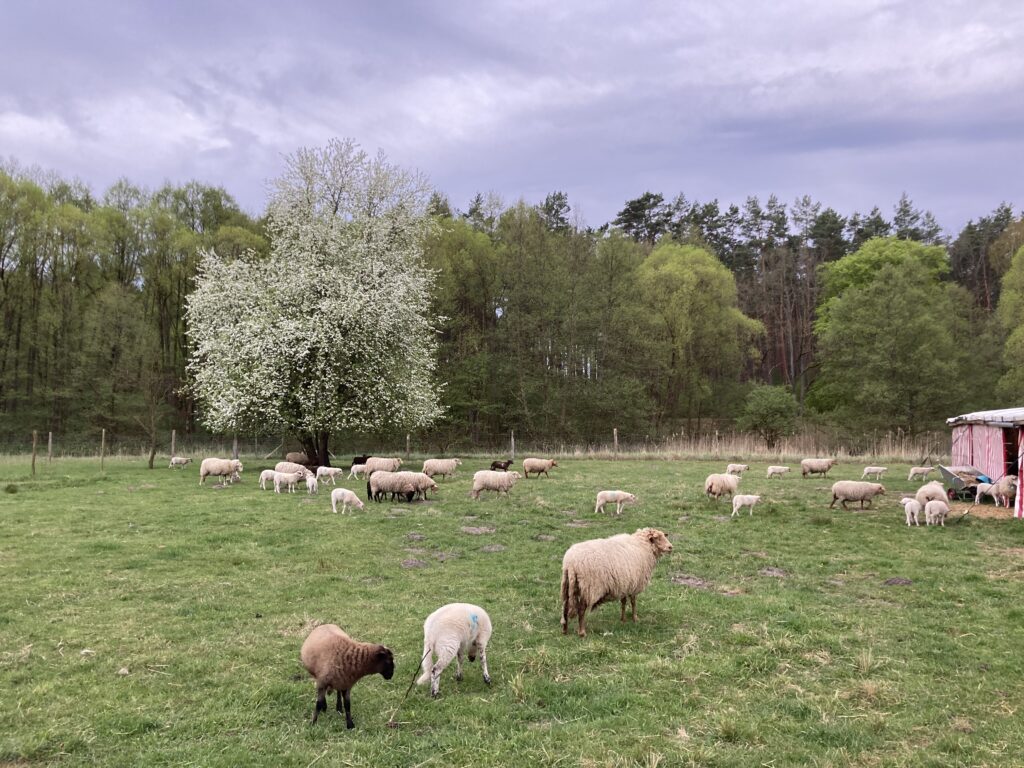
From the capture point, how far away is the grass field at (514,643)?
16.9 feet

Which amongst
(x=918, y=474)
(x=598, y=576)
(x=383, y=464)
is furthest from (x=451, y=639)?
(x=918, y=474)

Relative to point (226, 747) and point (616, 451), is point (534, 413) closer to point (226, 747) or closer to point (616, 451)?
point (616, 451)

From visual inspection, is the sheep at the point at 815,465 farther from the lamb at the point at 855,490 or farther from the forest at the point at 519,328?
the forest at the point at 519,328

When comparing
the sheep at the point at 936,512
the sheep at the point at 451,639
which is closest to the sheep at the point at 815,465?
the sheep at the point at 936,512

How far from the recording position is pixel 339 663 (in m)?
5.50

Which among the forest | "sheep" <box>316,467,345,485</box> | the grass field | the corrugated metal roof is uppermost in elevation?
the forest

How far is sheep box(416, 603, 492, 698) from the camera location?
237 inches

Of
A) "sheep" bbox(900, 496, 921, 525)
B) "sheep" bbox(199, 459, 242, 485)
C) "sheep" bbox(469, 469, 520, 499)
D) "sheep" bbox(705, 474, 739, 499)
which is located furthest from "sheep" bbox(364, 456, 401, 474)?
"sheep" bbox(900, 496, 921, 525)

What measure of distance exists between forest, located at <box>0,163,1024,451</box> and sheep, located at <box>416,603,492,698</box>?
31.4 m

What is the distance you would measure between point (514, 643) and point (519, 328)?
38192 mm

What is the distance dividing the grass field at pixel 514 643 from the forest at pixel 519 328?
2616 centimetres

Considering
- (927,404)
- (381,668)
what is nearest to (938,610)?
(381,668)

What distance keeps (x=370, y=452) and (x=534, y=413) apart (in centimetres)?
1292

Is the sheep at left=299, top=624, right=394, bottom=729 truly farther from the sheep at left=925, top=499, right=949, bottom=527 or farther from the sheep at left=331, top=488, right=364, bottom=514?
the sheep at left=925, top=499, right=949, bottom=527
